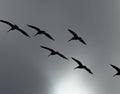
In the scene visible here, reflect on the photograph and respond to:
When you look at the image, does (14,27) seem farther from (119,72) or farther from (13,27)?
(119,72)

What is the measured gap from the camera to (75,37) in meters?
129

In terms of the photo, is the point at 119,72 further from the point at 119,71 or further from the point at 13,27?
the point at 13,27

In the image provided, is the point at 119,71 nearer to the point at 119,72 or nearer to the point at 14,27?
the point at 119,72

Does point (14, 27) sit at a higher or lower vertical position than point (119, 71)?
higher

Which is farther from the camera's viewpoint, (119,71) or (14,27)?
(14,27)

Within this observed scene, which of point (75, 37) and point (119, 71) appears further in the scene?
point (75, 37)

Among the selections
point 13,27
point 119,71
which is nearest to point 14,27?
point 13,27

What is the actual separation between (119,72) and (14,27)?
4251cm

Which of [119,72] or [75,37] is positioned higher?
[75,37]

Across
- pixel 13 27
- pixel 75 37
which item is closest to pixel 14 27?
pixel 13 27

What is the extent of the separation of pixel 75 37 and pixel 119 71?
24.1m

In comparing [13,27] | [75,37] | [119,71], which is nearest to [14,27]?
[13,27]

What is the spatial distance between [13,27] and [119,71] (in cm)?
4285

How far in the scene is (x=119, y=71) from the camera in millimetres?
112625
